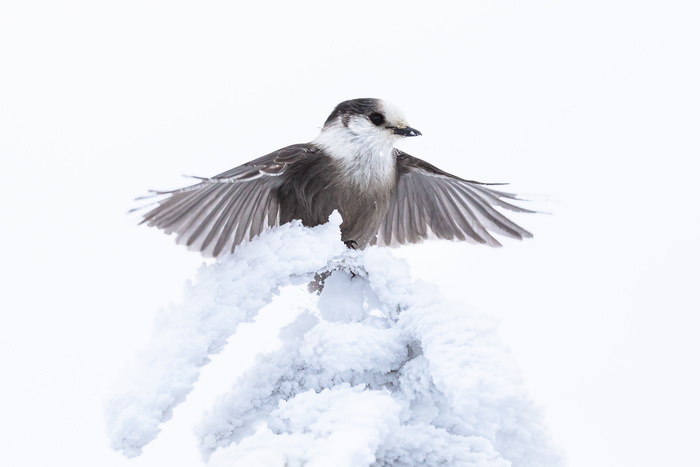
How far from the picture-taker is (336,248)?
1.29 meters

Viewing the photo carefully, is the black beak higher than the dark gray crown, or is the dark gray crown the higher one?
the dark gray crown

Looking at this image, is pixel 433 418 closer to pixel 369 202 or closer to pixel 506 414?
pixel 506 414

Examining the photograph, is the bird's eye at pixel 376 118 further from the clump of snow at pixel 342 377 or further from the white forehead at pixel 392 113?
the clump of snow at pixel 342 377

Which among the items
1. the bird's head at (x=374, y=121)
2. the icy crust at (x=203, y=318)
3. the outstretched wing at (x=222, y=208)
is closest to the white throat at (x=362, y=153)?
the bird's head at (x=374, y=121)

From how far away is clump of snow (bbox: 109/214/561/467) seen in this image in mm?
1072

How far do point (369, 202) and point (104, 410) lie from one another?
110 centimetres

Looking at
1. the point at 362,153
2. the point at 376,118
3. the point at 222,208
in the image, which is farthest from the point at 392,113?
the point at 222,208

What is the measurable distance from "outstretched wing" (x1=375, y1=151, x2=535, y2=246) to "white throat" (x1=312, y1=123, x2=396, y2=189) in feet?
0.18

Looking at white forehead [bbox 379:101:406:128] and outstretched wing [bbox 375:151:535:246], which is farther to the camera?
white forehead [bbox 379:101:406:128]

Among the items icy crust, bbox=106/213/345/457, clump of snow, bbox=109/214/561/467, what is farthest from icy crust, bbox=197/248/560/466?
icy crust, bbox=106/213/345/457

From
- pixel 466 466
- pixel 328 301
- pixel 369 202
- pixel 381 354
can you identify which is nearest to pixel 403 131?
pixel 369 202

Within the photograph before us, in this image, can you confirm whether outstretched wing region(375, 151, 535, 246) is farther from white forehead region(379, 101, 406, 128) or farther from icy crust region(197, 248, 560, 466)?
icy crust region(197, 248, 560, 466)

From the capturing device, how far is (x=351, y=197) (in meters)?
2.00

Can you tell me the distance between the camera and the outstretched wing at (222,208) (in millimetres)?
1538
